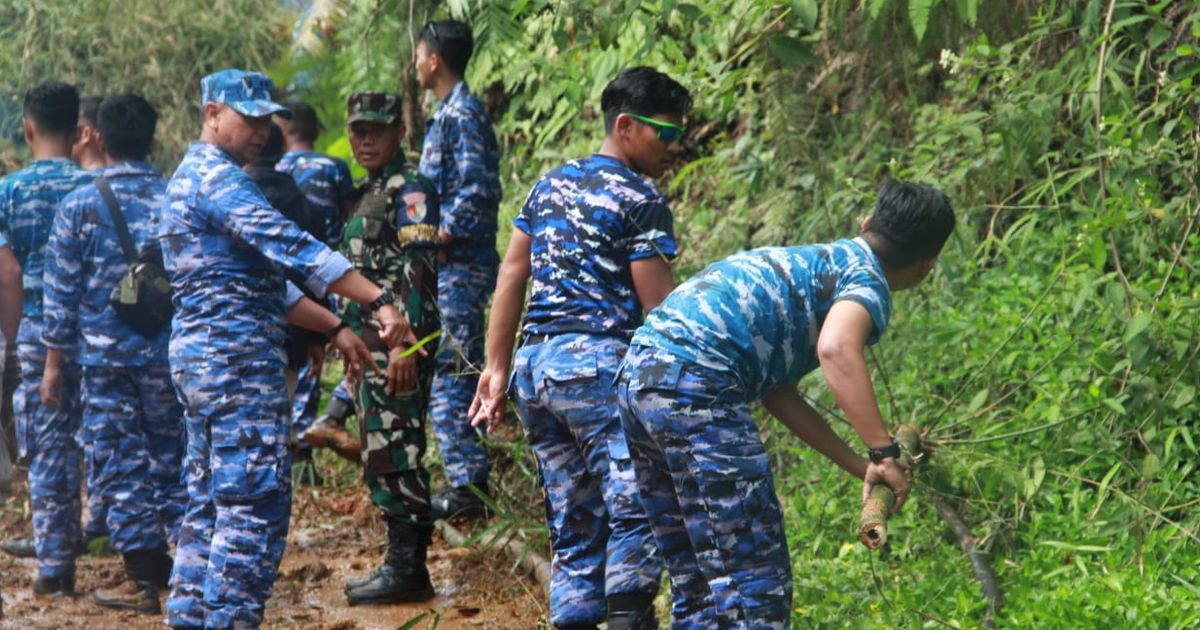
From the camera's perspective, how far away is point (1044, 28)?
6148 mm

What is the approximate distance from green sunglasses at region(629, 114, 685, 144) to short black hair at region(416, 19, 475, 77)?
2.76 metres

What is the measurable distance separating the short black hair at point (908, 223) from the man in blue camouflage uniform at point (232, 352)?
1838 mm

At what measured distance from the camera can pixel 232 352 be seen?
17.0 feet

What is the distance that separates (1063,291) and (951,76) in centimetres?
229

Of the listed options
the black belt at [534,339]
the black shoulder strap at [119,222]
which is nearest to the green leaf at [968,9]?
the black belt at [534,339]

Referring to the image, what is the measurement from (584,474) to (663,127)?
1142 mm

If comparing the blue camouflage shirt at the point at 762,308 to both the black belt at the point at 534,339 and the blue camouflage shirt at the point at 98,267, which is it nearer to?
the black belt at the point at 534,339

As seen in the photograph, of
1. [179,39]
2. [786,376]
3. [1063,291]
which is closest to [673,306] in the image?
[786,376]

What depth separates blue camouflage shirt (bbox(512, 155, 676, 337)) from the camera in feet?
15.3

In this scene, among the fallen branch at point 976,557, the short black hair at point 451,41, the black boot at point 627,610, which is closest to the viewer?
the black boot at point 627,610

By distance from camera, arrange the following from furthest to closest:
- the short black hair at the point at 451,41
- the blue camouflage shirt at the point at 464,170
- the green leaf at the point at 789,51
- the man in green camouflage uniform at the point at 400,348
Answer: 1. the short black hair at the point at 451,41
2. the blue camouflage shirt at the point at 464,170
3. the man in green camouflage uniform at the point at 400,348
4. the green leaf at the point at 789,51

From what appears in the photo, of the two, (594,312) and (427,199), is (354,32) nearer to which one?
(427,199)

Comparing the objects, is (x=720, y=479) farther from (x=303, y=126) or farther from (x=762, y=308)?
(x=303, y=126)

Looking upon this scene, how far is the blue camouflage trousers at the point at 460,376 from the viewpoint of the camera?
23.9 feet
